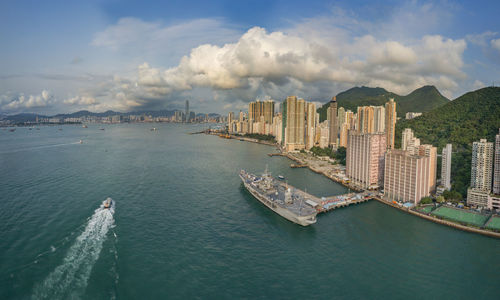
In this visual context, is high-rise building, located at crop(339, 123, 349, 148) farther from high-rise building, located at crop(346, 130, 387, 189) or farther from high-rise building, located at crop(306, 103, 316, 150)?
high-rise building, located at crop(346, 130, 387, 189)

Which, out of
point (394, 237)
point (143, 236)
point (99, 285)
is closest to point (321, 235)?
point (394, 237)

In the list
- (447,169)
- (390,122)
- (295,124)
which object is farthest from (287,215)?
(295,124)

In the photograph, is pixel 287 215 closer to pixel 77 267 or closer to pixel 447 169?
pixel 77 267

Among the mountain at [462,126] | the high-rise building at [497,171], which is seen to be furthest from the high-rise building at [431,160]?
the high-rise building at [497,171]

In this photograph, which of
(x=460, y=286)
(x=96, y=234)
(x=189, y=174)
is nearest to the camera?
(x=460, y=286)

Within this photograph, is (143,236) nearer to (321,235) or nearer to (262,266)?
(262,266)

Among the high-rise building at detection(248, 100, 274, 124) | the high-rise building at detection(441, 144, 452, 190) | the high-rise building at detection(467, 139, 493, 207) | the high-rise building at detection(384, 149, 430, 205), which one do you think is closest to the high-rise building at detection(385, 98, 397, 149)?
the high-rise building at detection(441, 144, 452, 190)

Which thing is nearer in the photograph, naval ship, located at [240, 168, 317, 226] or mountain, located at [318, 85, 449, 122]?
naval ship, located at [240, 168, 317, 226]
